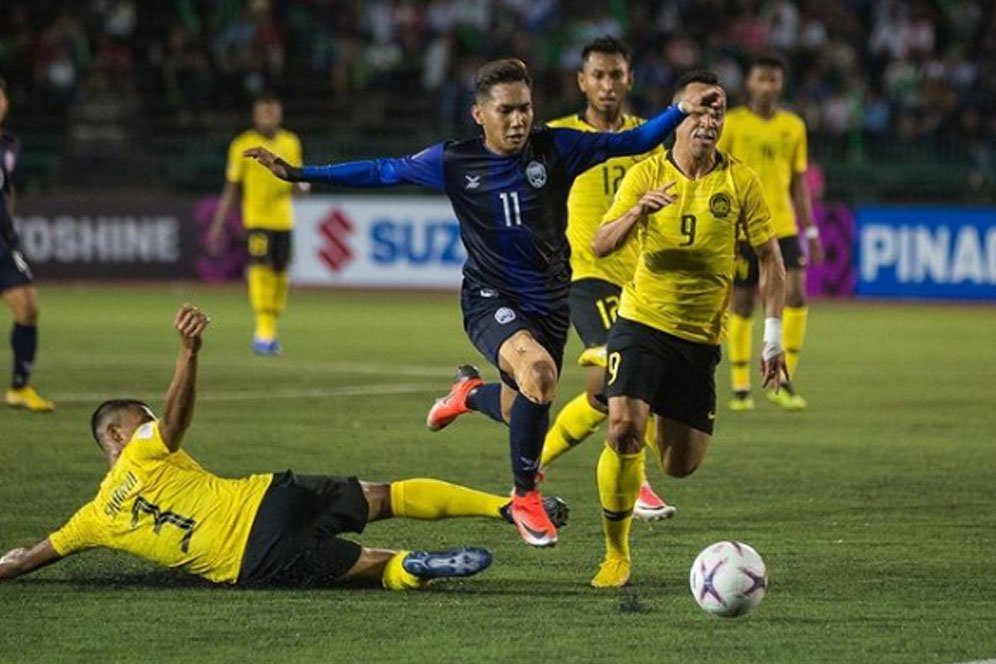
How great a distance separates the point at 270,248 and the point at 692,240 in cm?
1223

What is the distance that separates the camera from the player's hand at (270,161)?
29.8 ft

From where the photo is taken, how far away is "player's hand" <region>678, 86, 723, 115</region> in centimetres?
871

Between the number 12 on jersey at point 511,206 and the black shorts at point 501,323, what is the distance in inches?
13.9

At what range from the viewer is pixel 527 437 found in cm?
902

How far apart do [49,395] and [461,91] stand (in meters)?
14.2

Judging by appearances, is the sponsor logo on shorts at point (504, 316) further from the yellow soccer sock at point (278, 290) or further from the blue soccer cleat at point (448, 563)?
the yellow soccer sock at point (278, 290)

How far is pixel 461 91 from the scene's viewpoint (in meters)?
29.8

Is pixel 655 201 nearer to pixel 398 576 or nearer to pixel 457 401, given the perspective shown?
pixel 398 576

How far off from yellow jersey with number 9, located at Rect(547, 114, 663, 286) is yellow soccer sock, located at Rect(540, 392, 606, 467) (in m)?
0.69

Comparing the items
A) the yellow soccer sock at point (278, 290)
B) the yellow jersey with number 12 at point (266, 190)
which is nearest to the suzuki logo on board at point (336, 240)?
the yellow jersey with number 12 at point (266, 190)

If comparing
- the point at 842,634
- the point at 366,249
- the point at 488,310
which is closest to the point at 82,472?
the point at 488,310

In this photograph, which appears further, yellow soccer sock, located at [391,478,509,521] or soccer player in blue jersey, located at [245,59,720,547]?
soccer player in blue jersey, located at [245,59,720,547]

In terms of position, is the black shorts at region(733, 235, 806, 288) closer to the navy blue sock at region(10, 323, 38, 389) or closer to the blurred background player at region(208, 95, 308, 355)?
the navy blue sock at region(10, 323, 38, 389)

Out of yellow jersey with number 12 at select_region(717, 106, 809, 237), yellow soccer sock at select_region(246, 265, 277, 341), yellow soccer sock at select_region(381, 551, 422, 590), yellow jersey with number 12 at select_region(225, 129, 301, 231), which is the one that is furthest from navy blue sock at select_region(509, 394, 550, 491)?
yellow jersey with number 12 at select_region(225, 129, 301, 231)
